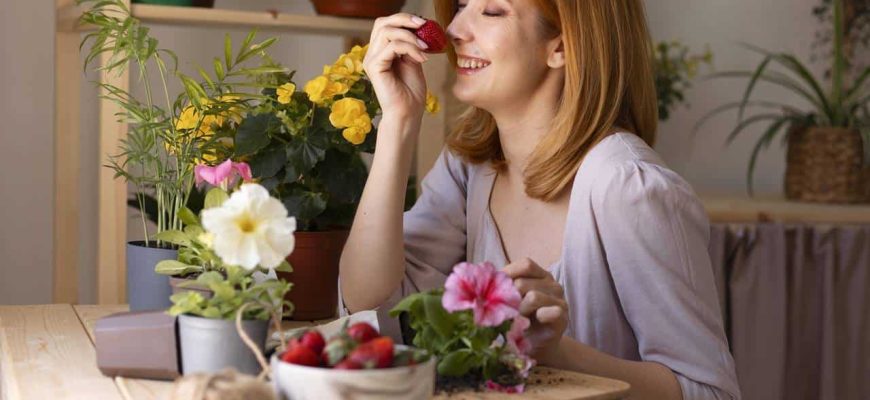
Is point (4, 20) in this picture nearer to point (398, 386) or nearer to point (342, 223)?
point (342, 223)

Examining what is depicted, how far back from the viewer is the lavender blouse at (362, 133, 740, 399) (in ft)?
4.70

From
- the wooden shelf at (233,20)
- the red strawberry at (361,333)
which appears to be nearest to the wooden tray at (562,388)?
the red strawberry at (361,333)

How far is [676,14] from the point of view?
11.8 ft

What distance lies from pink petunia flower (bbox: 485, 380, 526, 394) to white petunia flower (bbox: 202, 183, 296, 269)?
0.26m

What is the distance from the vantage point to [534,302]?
1178mm

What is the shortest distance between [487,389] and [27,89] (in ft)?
6.24

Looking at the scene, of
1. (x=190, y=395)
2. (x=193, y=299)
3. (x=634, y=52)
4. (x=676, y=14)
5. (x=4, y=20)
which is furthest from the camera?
(x=676, y=14)

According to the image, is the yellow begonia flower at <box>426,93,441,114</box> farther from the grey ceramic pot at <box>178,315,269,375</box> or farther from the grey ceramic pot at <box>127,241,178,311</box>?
the grey ceramic pot at <box>178,315,269,375</box>

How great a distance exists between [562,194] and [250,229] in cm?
80

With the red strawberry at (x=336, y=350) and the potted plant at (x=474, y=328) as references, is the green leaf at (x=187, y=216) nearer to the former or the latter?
the potted plant at (x=474, y=328)

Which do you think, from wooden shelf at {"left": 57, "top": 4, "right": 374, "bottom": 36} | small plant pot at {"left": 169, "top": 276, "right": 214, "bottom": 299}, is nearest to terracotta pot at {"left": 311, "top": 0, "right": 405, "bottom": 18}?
wooden shelf at {"left": 57, "top": 4, "right": 374, "bottom": 36}

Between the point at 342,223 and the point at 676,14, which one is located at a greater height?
the point at 676,14

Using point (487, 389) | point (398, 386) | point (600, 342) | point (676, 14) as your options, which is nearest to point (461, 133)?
point (600, 342)

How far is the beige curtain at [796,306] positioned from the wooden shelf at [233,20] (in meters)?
1.14
